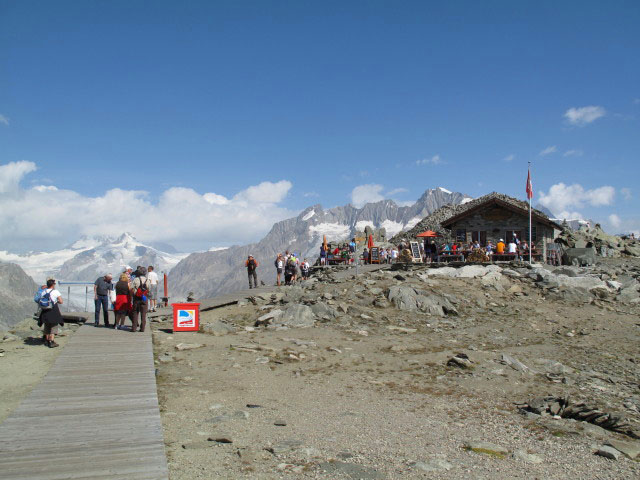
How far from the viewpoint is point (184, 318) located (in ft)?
58.2

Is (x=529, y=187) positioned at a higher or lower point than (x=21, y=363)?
higher

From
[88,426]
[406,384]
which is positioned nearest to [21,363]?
[88,426]

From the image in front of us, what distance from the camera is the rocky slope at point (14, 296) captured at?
4924 inches

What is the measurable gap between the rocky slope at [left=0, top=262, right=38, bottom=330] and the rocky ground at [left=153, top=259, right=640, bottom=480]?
10241 centimetres

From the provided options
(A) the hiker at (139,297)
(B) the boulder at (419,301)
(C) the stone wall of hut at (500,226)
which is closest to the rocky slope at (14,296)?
(C) the stone wall of hut at (500,226)

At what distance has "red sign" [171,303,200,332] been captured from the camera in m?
17.6

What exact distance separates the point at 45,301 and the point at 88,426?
26.0ft

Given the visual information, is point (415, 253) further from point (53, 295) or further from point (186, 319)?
point (53, 295)

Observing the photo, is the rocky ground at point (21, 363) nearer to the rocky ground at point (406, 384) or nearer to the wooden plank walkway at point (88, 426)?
the wooden plank walkway at point (88, 426)

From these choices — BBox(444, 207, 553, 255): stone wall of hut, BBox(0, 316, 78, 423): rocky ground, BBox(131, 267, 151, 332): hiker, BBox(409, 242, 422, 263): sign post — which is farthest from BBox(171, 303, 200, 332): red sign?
BBox(444, 207, 553, 255): stone wall of hut

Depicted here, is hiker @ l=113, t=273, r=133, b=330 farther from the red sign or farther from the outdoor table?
the outdoor table

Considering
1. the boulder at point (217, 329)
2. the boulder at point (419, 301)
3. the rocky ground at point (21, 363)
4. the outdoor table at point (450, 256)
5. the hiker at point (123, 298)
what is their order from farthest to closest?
the outdoor table at point (450, 256), the boulder at point (419, 301), the boulder at point (217, 329), the hiker at point (123, 298), the rocky ground at point (21, 363)

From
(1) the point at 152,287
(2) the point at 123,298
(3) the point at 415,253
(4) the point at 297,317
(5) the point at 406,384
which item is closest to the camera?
(5) the point at 406,384

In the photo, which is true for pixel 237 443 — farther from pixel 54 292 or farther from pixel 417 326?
pixel 417 326
